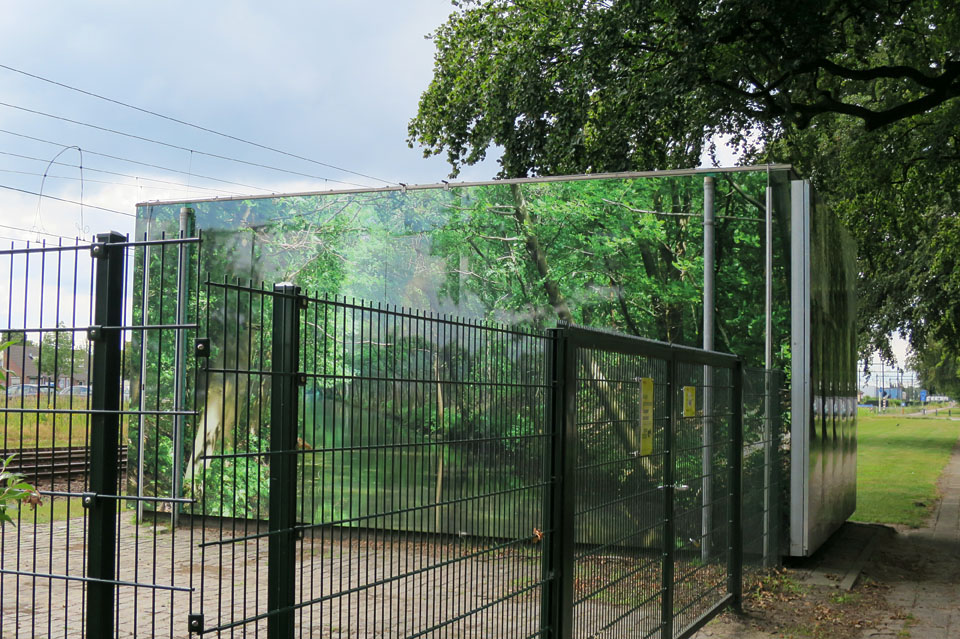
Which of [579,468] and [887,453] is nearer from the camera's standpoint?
[579,468]

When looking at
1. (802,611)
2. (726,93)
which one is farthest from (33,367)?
(726,93)

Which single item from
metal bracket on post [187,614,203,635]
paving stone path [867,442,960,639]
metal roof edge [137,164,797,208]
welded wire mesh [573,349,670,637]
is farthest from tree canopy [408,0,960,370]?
metal bracket on post [187,614,203,635]

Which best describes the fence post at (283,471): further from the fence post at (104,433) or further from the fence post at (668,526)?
the fence post at (668,526)

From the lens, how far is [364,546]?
3.58m

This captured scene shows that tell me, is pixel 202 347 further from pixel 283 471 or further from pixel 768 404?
pixel 768 404

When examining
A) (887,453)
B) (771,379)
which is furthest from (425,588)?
(887,453)

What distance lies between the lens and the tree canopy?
14461 mm

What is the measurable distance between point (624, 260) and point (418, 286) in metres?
2.42

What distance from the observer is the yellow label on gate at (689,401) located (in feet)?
22.7

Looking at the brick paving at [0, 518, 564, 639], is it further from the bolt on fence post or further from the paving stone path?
the paving stone path

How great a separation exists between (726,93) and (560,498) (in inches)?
507

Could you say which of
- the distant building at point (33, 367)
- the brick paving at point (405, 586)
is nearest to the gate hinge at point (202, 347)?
the brick paving at point (405, 586)

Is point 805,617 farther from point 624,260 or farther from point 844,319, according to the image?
point 844,319

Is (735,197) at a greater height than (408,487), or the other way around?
(735,197)
